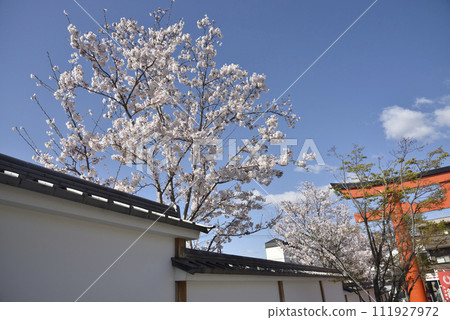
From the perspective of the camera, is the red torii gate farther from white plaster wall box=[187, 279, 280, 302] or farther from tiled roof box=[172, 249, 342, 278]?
white plaster wall box=[187, 279, 280, 302]

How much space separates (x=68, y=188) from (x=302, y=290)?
7.71m

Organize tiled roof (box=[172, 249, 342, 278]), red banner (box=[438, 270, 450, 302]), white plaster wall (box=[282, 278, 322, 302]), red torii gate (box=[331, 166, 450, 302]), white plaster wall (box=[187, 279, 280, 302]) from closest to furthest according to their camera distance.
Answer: tiled roof (box=[172, 249, 342, 278]), white plaster wall (box=[187, 279, 280, 302]), white plaster wall (box=[282, 278, 322, 302]), red torii gate (box=[331, 166, 450, 302]), red banner (box=[438, 270, 450, 302])

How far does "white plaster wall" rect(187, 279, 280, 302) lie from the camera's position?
462 cm

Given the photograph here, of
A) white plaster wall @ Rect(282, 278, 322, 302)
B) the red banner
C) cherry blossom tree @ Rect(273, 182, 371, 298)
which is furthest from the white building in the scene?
the red banner

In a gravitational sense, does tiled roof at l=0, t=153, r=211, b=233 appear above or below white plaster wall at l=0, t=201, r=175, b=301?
above

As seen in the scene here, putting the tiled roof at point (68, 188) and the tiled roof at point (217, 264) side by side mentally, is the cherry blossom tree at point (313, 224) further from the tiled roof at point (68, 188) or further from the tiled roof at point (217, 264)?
the tiled roof at point (68, 188)

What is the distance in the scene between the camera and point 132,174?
9.09 m

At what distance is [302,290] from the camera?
8.41 meters

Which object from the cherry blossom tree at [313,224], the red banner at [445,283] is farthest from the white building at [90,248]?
the red banner at [445,283]

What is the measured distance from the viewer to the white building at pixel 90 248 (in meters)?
2.90

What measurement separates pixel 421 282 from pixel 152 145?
1612 centimetres

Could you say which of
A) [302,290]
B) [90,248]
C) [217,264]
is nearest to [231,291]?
[217,264]

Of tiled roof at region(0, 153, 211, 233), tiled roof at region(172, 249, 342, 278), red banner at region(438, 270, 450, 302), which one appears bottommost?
red banner at region(438, 270, 450, 302)

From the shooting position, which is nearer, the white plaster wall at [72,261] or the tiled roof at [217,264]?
the white plaster wall at [72,261]
